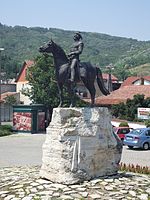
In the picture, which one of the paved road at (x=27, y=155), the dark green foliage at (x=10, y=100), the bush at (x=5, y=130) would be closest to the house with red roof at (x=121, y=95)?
the bush at (x=5, y=130)

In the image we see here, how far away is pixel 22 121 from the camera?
4203 cm

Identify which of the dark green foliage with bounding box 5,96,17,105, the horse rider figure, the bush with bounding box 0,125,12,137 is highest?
the horse rider figure

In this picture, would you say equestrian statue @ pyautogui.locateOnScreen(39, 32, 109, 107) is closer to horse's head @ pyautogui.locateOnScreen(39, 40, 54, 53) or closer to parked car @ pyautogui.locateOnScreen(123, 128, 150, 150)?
horse's head @ pyautogui.locateOnScreen(39, 40, 54, 53)

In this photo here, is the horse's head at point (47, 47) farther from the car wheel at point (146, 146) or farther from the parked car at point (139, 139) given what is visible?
the car wheel at point (146, 146)

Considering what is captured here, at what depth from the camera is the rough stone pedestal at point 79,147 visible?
41.0 feet

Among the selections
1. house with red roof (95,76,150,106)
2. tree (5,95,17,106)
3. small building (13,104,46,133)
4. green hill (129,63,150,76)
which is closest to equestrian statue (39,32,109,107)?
small building (13,104,46,133)

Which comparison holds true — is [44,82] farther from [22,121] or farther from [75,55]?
[75,55]

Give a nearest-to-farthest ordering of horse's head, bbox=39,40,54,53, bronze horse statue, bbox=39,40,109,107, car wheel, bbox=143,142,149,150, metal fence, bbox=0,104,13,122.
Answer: bronze horse statue, bbox=39,40,109,107 → horse's head, bbox=39,40,54,53 → car wheel, bbox=143,142,149,150 → metal fence, bbox=0,104,13,122

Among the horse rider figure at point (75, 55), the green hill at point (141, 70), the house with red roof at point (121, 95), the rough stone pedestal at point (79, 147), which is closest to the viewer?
the rough stone pedestal at point (79, 147)

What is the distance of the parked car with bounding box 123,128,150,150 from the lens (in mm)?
28859

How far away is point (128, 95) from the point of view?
55.2m

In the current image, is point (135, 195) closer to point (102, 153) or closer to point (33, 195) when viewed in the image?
point (102, 153)

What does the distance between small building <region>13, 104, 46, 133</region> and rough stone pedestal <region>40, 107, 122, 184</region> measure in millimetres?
28800

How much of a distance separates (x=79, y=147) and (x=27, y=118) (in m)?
29.4
